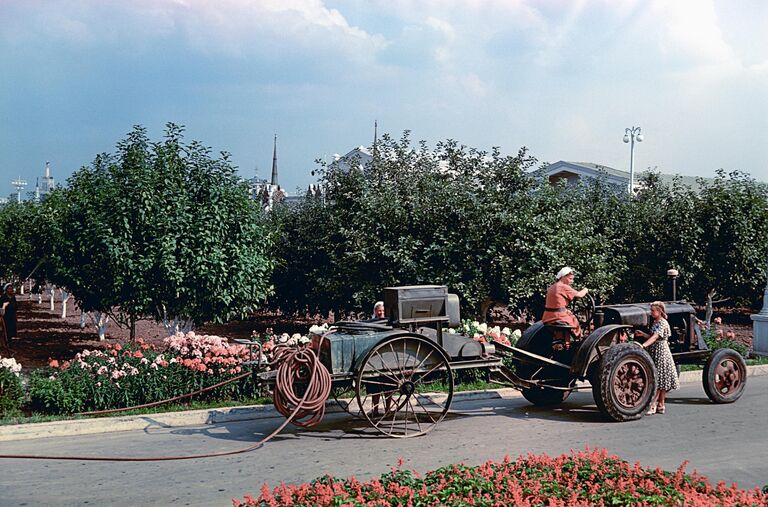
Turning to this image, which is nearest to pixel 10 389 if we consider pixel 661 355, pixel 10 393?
pixel 10 393

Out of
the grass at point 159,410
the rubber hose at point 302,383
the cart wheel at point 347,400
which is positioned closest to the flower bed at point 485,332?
the cart wheel at point 347,400

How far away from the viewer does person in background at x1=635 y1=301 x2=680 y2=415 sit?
10281mm

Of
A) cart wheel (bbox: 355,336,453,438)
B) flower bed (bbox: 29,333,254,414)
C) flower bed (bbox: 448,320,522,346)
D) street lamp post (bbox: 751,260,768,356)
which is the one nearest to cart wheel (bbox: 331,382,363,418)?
cart wheel (bbox: 355,336,453,438)

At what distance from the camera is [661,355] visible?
10352 mm

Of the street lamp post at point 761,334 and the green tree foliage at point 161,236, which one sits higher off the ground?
the green tree foliage at point 161,236

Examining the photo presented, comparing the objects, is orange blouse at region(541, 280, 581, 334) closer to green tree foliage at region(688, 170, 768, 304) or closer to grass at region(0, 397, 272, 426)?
grass at region(0, 397, 272, 426)

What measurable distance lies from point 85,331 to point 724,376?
1686 centimetres

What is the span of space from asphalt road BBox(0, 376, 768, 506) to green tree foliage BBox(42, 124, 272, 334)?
420 cm

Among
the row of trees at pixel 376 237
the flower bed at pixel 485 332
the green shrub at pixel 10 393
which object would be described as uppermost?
the row of trees at pixel 376 237

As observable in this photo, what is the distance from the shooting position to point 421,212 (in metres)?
15.9

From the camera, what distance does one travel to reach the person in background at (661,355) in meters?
10.3

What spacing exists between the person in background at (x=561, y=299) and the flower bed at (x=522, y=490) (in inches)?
151

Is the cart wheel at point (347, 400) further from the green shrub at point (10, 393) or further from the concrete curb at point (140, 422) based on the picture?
the green shrub at point (10, 393)

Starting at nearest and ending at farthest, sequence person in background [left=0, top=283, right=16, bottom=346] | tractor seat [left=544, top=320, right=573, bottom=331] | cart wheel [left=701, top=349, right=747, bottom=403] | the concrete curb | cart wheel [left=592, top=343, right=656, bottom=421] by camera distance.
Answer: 1. the concrete curb
2. cart wheel [left=592, top=343, right=656, bottom=421]
3. tractor seat [left=544, top=320, right=573, bottom=331]
4. cart wheel [left=701, top=349, right=747, bottom=403]
5. person in background [left=0, top=283, right=16, bottom=346]
